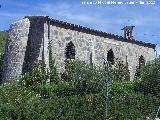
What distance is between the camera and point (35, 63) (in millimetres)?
37594

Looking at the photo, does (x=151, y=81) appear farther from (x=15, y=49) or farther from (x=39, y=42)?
(x=15, y=49)

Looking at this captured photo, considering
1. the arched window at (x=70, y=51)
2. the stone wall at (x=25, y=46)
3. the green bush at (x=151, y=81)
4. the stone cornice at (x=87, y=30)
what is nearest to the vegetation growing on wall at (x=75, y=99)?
the green bush at (x=151, y=81)

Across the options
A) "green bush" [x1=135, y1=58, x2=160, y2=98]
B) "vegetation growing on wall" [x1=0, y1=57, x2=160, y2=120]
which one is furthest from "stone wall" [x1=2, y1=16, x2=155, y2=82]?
"green bush" [x1=135, y1=58, x2=160, y2=98]

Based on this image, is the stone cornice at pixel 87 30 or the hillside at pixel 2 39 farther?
the hillside at pixel 2 39

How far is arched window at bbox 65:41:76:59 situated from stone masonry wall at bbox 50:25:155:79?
37cm

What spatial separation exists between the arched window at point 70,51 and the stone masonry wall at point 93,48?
374mm

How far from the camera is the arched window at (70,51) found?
40.3 metres

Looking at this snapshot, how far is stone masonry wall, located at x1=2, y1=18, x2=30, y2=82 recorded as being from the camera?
1519 inches

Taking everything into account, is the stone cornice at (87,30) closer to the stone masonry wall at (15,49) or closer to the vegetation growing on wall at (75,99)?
the stone masonry wall at (15,49)

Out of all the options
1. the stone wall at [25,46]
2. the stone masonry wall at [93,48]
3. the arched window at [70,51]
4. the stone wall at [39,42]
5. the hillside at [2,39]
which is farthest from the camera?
the hillside at [2,39]

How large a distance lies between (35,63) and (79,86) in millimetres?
7387

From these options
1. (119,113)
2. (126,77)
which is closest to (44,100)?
(119,113)

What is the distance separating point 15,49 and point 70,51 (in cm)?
524

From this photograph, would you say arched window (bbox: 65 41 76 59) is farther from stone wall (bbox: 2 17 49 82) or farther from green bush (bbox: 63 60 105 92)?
green bush (bbox: 63 60 105 92)
